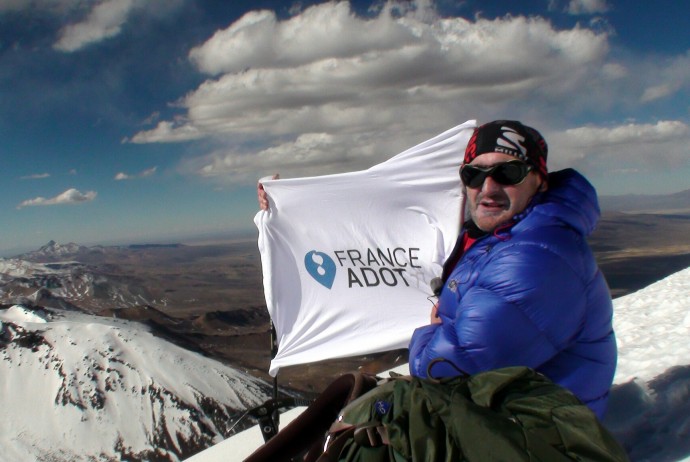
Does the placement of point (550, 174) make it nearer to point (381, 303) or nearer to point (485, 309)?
point (485, 309)

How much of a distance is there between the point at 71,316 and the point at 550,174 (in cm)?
18910

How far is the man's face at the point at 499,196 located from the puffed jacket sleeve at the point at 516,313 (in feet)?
1.49

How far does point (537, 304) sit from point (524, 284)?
0.12 m

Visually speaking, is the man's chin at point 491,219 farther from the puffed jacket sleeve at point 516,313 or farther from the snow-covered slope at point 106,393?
the snow-covered slope at point 106,393

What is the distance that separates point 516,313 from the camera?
271 centimetres

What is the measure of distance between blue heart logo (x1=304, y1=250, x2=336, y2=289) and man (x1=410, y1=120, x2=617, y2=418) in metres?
2.25

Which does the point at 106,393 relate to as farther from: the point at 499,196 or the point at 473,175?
the point at 499,196

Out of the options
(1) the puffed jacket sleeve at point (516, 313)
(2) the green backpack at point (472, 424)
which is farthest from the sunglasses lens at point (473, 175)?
A: (2) the green backpack at point (472, 424)

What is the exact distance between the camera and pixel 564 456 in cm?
197

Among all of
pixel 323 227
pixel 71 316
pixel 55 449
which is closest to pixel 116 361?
pixel 55 449

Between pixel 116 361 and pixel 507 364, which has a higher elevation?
pixel 507 364

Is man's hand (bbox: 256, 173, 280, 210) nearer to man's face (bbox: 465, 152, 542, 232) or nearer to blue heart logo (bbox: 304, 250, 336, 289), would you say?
blue heart logo (bbox: 304, 250, 336, 289)

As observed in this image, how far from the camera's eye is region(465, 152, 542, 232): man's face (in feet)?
10.8

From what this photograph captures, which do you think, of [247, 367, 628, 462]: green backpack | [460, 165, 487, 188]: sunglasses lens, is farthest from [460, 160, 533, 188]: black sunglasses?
[247, 367, 628, 462]: green backpack
